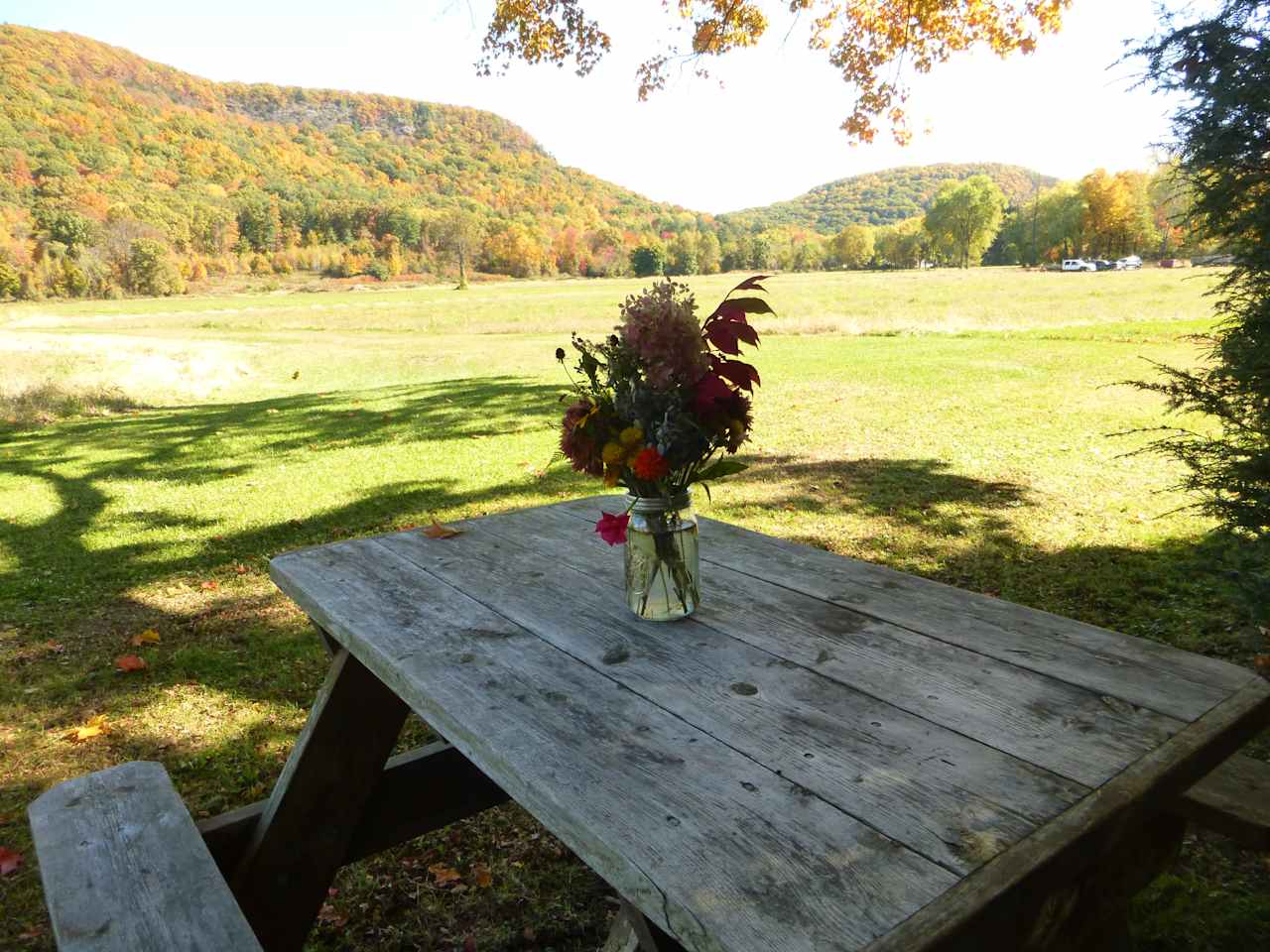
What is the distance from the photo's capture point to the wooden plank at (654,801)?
84 centimetres

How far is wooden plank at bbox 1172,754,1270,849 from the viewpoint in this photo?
1449 mm

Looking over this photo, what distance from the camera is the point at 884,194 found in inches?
4163

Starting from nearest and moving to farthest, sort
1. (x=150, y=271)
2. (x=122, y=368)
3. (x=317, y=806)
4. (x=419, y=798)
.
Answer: (x=317, y=806), (x=419, y=798), (x=122, y=368), (x=150, y=271)

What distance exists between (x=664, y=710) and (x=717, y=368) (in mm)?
663

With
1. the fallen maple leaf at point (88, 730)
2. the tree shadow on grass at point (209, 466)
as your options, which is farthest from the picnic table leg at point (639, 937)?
the tree shadow on grass at point (209, 466)

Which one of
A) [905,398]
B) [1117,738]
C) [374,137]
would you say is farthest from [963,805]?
[374,137]

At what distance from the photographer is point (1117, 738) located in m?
1.16

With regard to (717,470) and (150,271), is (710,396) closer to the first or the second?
(717,470)

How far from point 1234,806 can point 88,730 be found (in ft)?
12.1

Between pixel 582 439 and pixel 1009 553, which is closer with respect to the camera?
pixel 582 439

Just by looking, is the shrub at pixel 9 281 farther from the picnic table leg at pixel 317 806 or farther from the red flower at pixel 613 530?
the red flower at pixel 613 530

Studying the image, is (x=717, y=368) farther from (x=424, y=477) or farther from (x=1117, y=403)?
(x=1117, y=403)

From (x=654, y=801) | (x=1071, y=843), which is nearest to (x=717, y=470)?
(x=654, y=801)

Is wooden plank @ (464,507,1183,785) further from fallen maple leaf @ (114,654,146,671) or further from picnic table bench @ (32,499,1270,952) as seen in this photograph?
fallen maple leaf @ (114,654,146,671)
